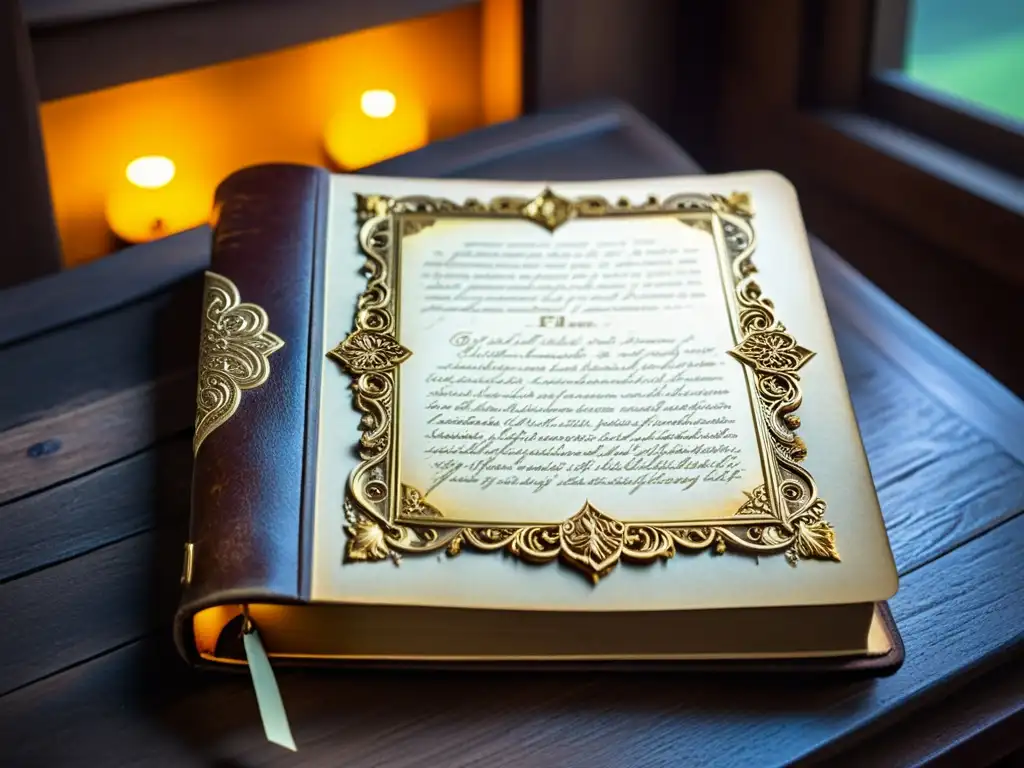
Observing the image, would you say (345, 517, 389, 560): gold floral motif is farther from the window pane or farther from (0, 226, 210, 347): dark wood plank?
the window pane

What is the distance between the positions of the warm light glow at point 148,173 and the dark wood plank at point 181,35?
0.61ft

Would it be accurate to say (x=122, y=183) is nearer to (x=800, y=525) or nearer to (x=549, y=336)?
(x=549, y=336)

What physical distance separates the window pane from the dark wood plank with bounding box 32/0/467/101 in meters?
0.45

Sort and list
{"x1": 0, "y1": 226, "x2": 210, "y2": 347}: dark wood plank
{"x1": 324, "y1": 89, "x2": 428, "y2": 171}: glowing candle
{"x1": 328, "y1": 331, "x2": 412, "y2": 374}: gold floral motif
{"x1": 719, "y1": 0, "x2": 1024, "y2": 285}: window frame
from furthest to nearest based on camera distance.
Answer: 1. {"x1": 324, "y1": 89, "x2": 428, "y2": 171}: glowing candle
2. {"x1": 719, "y1": 0, "x2": 1024, "y2": 285}: window frame
3. {"x1": 0, "y1": 226, "x2": 210, "y2": 347}: dark wood plank
4. {"x1": 328, "y1": 331, "x2": 412, "y2": 374}: gold floral motif

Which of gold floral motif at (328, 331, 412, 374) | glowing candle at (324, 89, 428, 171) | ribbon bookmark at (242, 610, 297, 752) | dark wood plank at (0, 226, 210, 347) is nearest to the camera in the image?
ribbon bookmark at (242, 610, 297, 752)

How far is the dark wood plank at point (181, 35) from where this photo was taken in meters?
0.72

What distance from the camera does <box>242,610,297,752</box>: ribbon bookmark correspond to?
45cm

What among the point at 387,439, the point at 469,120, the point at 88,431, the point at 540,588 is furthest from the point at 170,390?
the point at 469,120

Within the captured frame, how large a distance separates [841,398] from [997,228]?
373 mm

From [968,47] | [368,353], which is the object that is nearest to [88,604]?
[368,353]

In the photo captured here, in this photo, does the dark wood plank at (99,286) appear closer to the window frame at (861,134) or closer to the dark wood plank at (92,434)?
the dark wood plank at (92,434)

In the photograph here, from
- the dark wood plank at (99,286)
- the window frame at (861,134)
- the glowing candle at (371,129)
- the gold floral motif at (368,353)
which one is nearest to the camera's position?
the gold floral motif at (368,353)

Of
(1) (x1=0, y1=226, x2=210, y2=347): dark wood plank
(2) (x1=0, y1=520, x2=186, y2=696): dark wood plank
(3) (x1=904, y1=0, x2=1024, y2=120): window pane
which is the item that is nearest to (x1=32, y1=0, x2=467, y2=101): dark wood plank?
(1) (x1=0, y1=226, x2=210, y2=347): dark wood plank

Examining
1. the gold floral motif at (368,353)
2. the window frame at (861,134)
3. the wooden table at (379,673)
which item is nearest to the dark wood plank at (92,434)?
A: the wooden table at (379,673)
